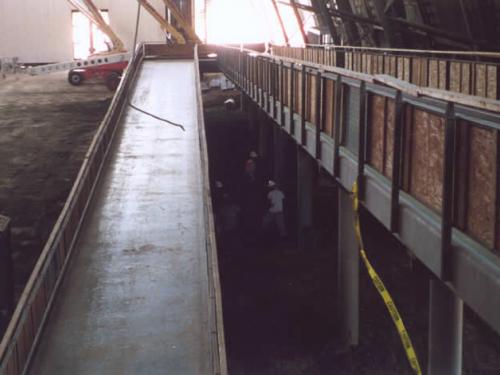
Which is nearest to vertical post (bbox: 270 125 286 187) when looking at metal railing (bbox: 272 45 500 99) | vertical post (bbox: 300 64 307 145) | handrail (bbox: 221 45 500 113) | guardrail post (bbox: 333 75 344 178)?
metal railing (bbox: 272 45 500 99)

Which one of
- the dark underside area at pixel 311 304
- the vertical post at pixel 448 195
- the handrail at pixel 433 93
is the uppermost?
the handrail at pixel 433 93

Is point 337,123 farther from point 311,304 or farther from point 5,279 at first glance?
point 311,304

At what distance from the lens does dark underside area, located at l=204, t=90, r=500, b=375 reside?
49.6 feet

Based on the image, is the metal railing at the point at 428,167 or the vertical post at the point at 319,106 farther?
the vertical post at the point at 319,106

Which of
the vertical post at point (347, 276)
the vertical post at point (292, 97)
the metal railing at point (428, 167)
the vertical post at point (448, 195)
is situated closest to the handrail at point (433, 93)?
the metal railing at point (428, 167)

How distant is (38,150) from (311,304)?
1764cm

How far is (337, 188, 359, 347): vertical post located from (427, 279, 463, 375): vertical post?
4.92 meters

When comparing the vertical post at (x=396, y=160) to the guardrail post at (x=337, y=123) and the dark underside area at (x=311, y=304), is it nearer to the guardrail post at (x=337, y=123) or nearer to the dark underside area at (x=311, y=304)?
the guardrail post at (x=337, y=123)

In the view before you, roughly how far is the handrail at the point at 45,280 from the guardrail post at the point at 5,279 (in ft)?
2.11

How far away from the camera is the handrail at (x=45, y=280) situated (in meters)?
7.07

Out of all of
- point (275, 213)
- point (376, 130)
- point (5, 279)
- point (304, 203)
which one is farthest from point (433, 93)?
point (275, 213)

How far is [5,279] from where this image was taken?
9820 millimetres

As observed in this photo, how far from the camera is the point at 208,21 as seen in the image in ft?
164

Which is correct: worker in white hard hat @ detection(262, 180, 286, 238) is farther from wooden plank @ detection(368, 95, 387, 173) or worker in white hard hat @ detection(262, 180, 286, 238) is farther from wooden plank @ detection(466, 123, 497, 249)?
wooden plank @ detection(466, 123, 497, 249)
